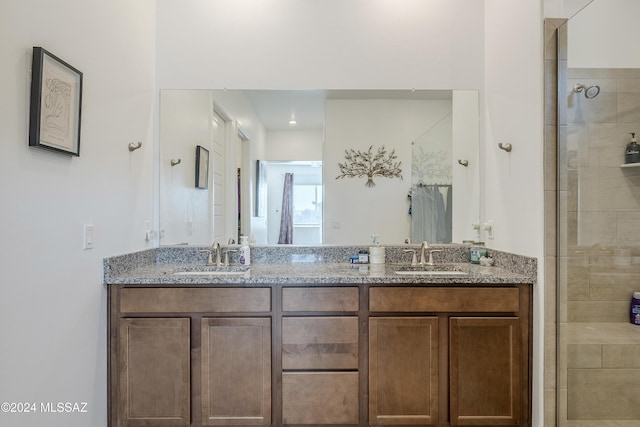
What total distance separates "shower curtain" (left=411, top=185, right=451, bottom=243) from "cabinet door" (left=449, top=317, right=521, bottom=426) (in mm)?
717

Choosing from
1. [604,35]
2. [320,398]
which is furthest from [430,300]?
[604,35]

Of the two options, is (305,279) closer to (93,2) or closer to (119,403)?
(119,403)

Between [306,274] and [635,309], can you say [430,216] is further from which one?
[635,309]

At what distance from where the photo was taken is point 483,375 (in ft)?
6.20

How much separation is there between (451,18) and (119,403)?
9.77ft

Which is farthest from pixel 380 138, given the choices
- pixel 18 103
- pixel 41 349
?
pixel 41 349

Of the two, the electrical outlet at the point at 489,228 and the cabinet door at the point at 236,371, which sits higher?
the electrical outlet at the point at 489,228

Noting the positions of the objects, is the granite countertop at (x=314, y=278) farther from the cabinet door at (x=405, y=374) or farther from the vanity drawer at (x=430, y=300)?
the cabinet door at (x=405, y=374)

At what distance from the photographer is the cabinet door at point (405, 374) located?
6.17ft

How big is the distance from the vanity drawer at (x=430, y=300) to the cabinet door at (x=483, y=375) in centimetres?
7

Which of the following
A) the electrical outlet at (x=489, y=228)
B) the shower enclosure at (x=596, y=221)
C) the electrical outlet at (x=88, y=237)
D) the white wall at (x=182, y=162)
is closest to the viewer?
the electrical outlet at (x=88, y=237)

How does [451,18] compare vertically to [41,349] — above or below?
above

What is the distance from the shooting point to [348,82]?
246cm

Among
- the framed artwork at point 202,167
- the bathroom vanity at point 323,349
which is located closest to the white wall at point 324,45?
the framed artwork at point 202,167
